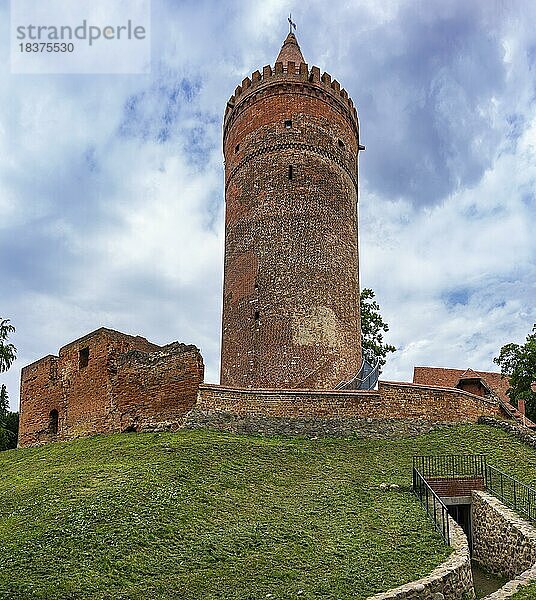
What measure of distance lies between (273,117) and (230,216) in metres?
4.31

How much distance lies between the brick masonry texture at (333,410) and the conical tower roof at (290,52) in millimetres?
15104

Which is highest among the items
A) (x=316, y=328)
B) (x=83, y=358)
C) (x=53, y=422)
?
(x=316, y=328)

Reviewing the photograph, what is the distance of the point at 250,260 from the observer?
23984mm

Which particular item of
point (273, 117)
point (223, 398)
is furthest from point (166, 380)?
point (273, 117)

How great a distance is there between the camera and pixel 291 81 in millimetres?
25734

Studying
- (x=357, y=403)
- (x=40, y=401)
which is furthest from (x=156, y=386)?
(x=357, y=403)

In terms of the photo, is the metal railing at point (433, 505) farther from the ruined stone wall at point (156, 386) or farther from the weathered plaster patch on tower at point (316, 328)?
the weathered plaster patch on tower at point (316, 328)

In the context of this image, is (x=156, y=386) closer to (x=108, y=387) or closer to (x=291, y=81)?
(x=108, y=387)

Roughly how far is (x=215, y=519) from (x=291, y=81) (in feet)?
63.6

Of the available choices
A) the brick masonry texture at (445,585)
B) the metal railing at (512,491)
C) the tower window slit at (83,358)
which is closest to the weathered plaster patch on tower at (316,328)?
the tower window slit at (83,358)

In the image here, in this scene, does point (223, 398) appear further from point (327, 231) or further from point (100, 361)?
point (327, 231)

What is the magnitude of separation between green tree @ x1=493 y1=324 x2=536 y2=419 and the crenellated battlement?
40.2ft

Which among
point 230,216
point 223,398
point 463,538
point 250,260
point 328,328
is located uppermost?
point 230,216

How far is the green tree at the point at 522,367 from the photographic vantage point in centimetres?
2650
